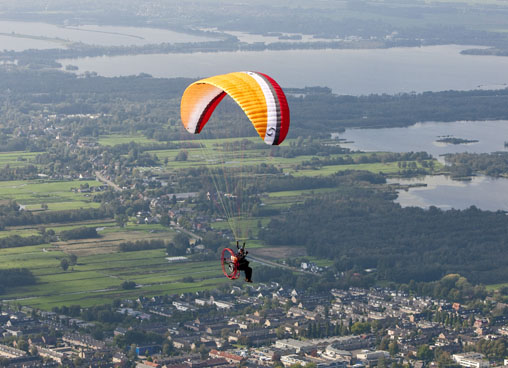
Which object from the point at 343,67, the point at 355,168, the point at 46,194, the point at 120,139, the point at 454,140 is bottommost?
the point at 46,194

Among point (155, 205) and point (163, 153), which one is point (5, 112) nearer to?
point (163, 153)

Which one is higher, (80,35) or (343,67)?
(80,35)

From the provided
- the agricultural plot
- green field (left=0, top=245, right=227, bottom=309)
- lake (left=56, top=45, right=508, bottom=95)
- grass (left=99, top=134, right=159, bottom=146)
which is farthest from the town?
lake (left=56, top=45, right=508, bottom=95)

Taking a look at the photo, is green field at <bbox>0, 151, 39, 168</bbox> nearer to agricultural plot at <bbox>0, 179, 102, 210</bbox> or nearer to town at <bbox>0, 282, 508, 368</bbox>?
agricultural plot at <bbox>0, 179, 102, 210</bbox>

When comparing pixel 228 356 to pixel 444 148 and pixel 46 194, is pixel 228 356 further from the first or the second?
pixel 444 148

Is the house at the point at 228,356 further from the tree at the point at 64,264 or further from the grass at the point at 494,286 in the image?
the grass at the point at 494,286

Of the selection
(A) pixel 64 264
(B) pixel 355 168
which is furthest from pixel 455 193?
(A) pixel 64 264
